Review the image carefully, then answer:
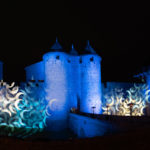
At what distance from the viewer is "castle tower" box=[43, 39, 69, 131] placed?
1872 cm

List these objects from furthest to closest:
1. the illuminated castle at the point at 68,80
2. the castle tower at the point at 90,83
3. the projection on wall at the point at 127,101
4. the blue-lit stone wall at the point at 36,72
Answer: the projection on wall at the point at 127,101 → the blue-lit stone wall at the point at 36,72 → the castle tower at the point at 90,83 → the illuminated castle at the point at 68,80

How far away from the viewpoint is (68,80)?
65.3ft

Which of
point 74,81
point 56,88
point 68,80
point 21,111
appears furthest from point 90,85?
point 21,111

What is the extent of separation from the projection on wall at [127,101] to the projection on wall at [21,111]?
26.7 feet

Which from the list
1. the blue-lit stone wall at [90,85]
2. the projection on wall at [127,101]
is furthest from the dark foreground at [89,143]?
the projection on wall at [127,101]

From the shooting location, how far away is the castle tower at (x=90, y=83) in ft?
66.8

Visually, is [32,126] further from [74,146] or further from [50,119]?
[74,146]

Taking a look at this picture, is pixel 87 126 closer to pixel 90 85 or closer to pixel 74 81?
pixel 90 85

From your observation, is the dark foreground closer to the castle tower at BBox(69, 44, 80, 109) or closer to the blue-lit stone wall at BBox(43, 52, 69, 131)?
the blue-lit stone wall at BBox(43, 52, 69, 131)

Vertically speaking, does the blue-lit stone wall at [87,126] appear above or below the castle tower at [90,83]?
below

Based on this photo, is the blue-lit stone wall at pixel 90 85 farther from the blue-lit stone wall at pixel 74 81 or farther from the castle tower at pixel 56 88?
the castle tower at pixel 56 88

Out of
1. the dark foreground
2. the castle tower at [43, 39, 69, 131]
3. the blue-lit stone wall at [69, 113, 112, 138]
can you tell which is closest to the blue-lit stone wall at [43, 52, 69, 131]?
the castle tower at [43, 39, 69, 131]

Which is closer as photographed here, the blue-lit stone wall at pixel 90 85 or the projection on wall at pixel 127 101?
the blue-lit stone wall at pixel 90 85

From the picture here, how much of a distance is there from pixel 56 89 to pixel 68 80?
1.74m
